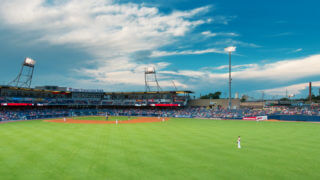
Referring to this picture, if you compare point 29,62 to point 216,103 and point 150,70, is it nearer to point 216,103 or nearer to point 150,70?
point 150,70

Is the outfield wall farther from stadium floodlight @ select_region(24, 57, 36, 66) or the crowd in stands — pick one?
stadium floodlight @ select_region(24, 57, 36, 66)

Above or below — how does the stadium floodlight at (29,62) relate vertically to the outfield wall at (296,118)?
above

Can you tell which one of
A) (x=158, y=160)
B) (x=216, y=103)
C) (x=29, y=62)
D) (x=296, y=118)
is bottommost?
(x=158, y=160)

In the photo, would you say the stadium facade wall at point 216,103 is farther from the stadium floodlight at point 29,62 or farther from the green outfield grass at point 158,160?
the stadium floodlight at point 29,62

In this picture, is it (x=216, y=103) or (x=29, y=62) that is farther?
(x=216, y=103)

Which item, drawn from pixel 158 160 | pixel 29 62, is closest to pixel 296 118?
pixel 158 160

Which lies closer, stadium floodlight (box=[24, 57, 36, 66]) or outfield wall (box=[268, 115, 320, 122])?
outfield wall (box=[268, 115, 320, 122])

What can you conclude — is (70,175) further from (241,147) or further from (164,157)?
(241,147)

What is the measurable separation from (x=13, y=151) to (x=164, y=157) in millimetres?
12179

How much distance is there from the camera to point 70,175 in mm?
11547

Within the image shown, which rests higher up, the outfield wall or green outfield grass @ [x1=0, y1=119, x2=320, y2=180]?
the outfield wall

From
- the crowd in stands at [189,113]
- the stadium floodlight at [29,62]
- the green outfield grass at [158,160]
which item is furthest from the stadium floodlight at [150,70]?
the green outfield grass at [158,160]

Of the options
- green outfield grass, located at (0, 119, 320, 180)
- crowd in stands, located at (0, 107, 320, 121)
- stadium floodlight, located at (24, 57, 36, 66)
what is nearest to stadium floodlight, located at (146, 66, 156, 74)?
crowd in stands, located at (0, 107, 320, 121)

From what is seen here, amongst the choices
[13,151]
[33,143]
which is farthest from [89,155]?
[33,143]
